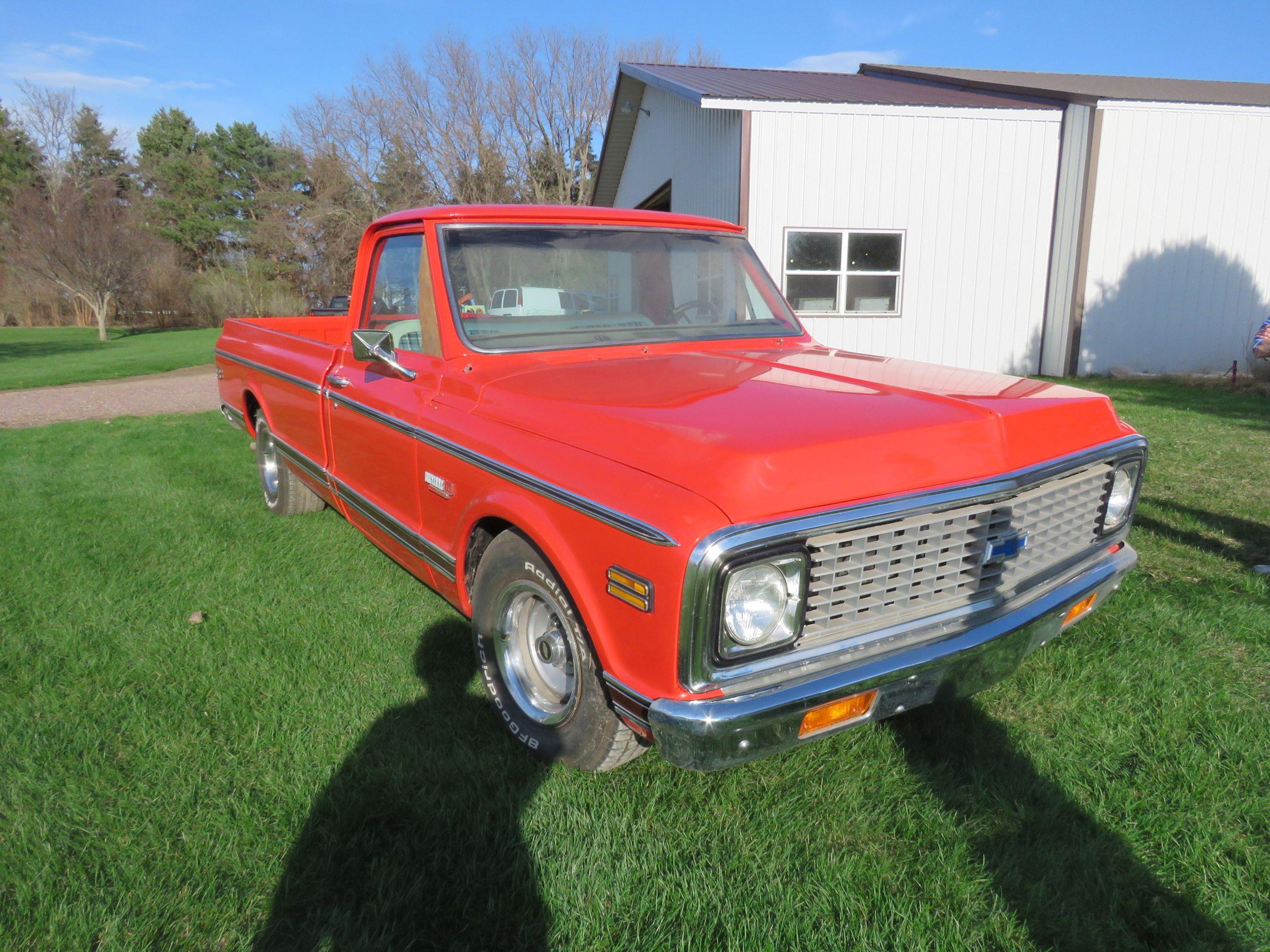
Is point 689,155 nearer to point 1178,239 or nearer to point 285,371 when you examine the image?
point 1178,239

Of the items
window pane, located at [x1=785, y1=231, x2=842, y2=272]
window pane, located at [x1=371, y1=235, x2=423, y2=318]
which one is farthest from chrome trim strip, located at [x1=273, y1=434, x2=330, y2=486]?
window pane, located at [x1=785, y1=231, x2=842, y2=272]

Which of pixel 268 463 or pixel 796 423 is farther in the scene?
pixel 268 463

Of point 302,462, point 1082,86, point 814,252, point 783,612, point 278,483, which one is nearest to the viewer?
point 783,612

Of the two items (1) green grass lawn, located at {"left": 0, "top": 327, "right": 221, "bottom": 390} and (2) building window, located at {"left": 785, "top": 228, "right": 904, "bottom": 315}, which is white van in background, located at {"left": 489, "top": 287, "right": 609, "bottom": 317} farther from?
(1) green grass lawn, located at {"left": 0, "top": 327, "right": 221, "bottom": 390}

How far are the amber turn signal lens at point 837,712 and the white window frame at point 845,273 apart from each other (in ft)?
32.6

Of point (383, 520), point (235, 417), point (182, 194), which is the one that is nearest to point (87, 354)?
point (235, 417)

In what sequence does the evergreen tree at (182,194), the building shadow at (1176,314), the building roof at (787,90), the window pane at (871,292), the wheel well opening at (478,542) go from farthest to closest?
the evergreen tree at (182,194) → the building shadow at (1176,314) → the window pane at (871,292) → the building roof at (787,90) → the wheel well opening at (478,542)

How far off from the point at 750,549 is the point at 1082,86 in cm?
1674

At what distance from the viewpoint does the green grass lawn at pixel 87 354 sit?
15.5 m

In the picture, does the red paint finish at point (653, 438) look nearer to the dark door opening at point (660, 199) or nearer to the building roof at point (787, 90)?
the building roof at point (787, 90)

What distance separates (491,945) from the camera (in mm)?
1918

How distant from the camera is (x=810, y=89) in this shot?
12062 millimetres

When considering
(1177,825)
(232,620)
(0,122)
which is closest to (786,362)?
(1177,825)

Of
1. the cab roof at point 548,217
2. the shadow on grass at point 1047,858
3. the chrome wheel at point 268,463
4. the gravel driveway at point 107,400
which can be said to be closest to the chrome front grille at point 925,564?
the shadow on grass at point 1047,858
